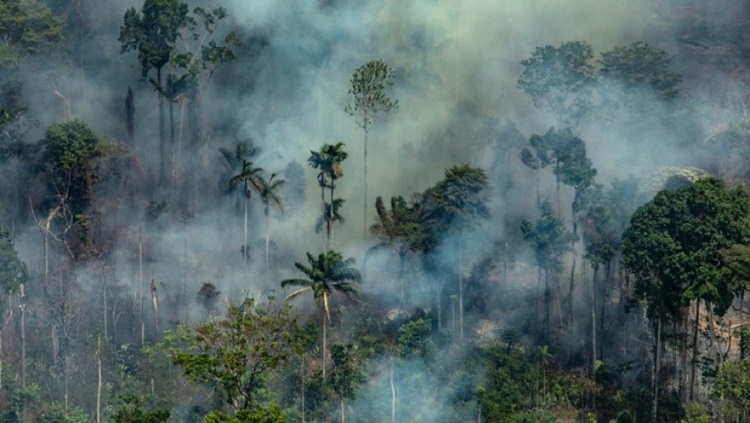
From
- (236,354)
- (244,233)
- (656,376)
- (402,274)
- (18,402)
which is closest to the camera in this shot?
(236,354)

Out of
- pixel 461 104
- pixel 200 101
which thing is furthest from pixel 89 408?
pixel 461 104

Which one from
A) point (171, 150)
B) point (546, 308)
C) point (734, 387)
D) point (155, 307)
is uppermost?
point (171, 150)

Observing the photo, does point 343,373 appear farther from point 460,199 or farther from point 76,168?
point 76,168

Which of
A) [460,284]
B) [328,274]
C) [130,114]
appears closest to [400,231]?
[460,284]

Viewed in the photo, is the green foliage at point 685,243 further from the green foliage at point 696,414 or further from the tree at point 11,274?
the tree at point 11,274

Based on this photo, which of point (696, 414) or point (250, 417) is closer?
point (250, 417)

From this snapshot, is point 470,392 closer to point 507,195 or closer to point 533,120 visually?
point 507,195

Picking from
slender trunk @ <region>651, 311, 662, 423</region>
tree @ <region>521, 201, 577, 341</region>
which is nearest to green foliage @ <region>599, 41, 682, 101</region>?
tree @ <region>521, 201, 577, 341</region>
